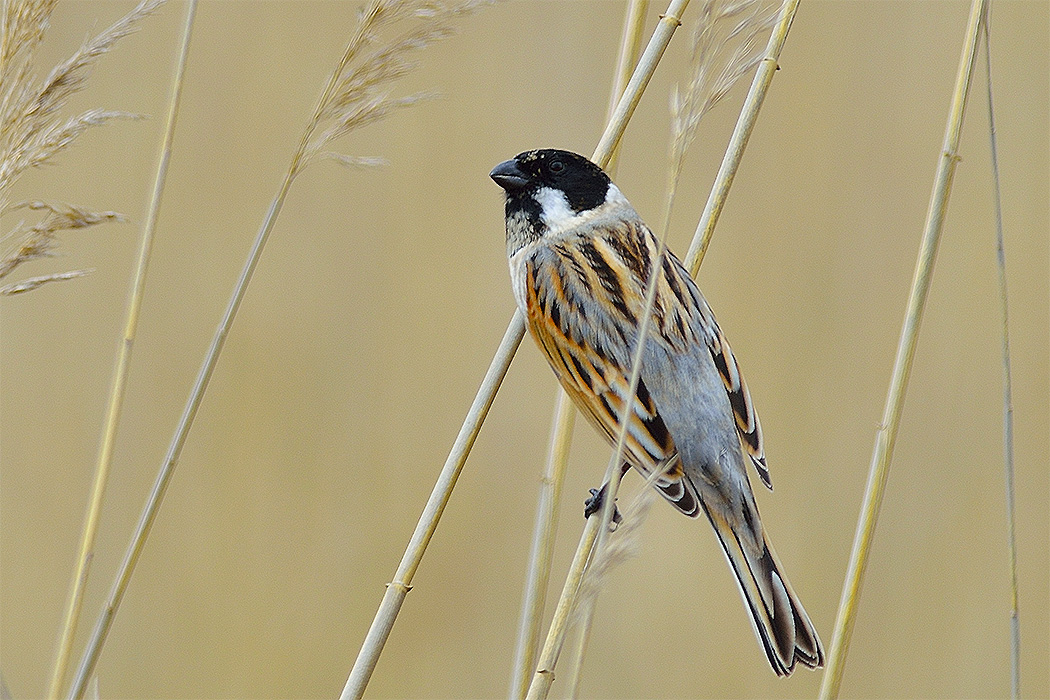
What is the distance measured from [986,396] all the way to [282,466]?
2325 mm

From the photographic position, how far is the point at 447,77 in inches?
150

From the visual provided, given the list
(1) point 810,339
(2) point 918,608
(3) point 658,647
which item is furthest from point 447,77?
(2) point 918,608

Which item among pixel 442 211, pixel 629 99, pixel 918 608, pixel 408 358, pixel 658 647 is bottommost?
pixel 658 647

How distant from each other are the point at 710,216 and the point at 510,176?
0.59 meters

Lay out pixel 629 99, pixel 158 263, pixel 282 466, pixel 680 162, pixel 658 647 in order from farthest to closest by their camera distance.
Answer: pixel 158 263, pixel 282 466, pixel 658 647, pixel 629 99, pixel 680 162

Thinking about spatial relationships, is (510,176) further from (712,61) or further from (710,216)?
(712,61)

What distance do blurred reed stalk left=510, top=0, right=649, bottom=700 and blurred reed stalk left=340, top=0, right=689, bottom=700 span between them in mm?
103

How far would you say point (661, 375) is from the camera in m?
1.79

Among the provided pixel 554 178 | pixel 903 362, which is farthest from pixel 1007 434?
pixel 554 178

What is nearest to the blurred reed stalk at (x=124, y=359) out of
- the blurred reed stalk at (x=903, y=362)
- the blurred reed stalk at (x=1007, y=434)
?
the blurred reed stalk at (x=903, y=362)

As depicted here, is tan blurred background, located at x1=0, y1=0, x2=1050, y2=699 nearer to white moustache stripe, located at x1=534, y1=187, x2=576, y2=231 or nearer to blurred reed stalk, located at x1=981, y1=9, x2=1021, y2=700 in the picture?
white moustache stripe, located at x1=534, y1=187, x2=576, y2=231

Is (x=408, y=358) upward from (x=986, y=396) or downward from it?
downward

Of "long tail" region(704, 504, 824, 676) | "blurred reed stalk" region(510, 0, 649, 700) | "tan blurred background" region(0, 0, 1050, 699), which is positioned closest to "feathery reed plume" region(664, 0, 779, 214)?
"blurred reed stalk" region(510, 0, 649, 700)

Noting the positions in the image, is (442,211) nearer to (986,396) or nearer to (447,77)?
(447,77)
